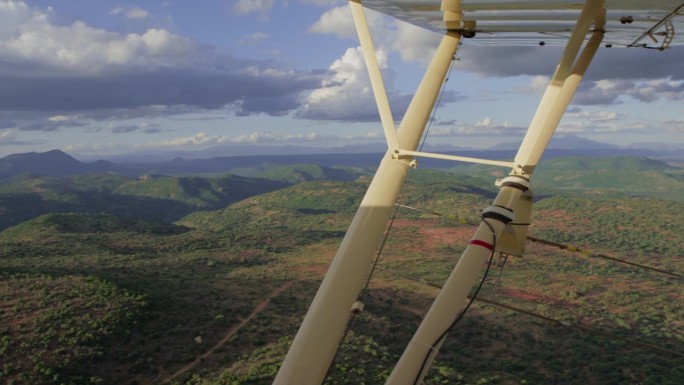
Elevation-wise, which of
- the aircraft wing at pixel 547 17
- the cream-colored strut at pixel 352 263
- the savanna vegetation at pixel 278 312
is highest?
the aircraft wing at pixel 547 17

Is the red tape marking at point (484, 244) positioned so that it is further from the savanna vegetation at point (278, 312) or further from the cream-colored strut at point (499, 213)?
the savanna vegetation at point (278, 312)

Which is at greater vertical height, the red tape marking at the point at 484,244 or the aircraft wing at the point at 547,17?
the aircraft wing at the point at 547,17

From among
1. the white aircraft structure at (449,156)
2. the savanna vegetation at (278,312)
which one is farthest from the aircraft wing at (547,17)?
the savanna vegetation at (278,312)

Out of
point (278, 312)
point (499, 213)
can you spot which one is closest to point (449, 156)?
point (499, 213)

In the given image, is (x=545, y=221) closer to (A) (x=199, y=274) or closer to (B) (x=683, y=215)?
(B) (x=683, y=215)

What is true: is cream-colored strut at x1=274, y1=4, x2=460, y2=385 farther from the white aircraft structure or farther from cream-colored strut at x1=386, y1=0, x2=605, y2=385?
cream-colored strut at x1=386, y1=0, x2=605, y2=385

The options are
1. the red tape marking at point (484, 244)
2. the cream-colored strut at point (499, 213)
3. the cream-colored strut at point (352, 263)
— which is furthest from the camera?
the red tape marking at point (484, 244)

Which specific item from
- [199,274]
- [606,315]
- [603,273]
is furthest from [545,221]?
[199,274]
